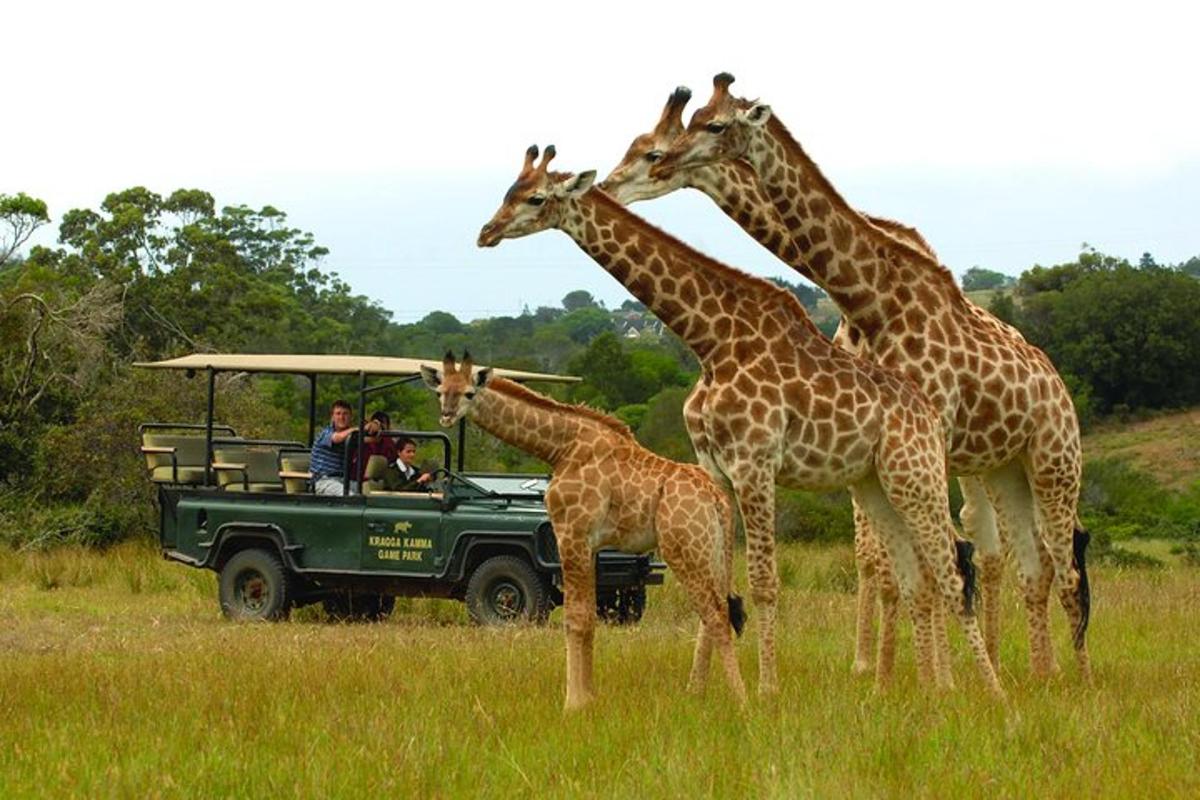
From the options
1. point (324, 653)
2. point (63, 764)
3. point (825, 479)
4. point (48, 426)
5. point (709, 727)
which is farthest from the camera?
point (48, 426)

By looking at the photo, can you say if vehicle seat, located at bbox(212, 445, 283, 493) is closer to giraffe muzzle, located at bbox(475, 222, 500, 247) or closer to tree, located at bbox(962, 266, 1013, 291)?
giraffe muzzle, located at bbox(475, 222, 500, 247)

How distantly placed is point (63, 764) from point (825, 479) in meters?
3.99

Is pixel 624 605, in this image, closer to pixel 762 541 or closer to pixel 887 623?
pixel 887 623

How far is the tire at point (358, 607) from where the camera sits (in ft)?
53.8

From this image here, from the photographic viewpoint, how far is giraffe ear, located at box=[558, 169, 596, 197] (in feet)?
30.3

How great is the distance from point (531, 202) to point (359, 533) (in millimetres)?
6691

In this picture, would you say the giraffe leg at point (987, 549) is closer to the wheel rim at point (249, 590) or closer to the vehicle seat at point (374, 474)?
the vehicle seat at point (374, 474)

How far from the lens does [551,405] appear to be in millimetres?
9695

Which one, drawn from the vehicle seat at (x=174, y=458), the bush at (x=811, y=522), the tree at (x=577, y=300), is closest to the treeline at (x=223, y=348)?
the bush at (x=811, y=522)

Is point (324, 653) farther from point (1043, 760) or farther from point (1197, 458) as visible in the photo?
point (1197, 458)

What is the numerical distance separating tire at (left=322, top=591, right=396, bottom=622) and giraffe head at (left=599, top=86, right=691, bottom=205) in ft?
24.6

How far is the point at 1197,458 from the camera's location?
3950 cm

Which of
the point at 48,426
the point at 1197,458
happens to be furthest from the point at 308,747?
the point at 1197,458

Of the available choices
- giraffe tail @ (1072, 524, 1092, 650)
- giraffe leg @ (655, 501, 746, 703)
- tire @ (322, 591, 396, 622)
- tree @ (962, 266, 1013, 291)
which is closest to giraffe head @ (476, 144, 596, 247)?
giraffe leg @ (655, 501, 746, 703)
